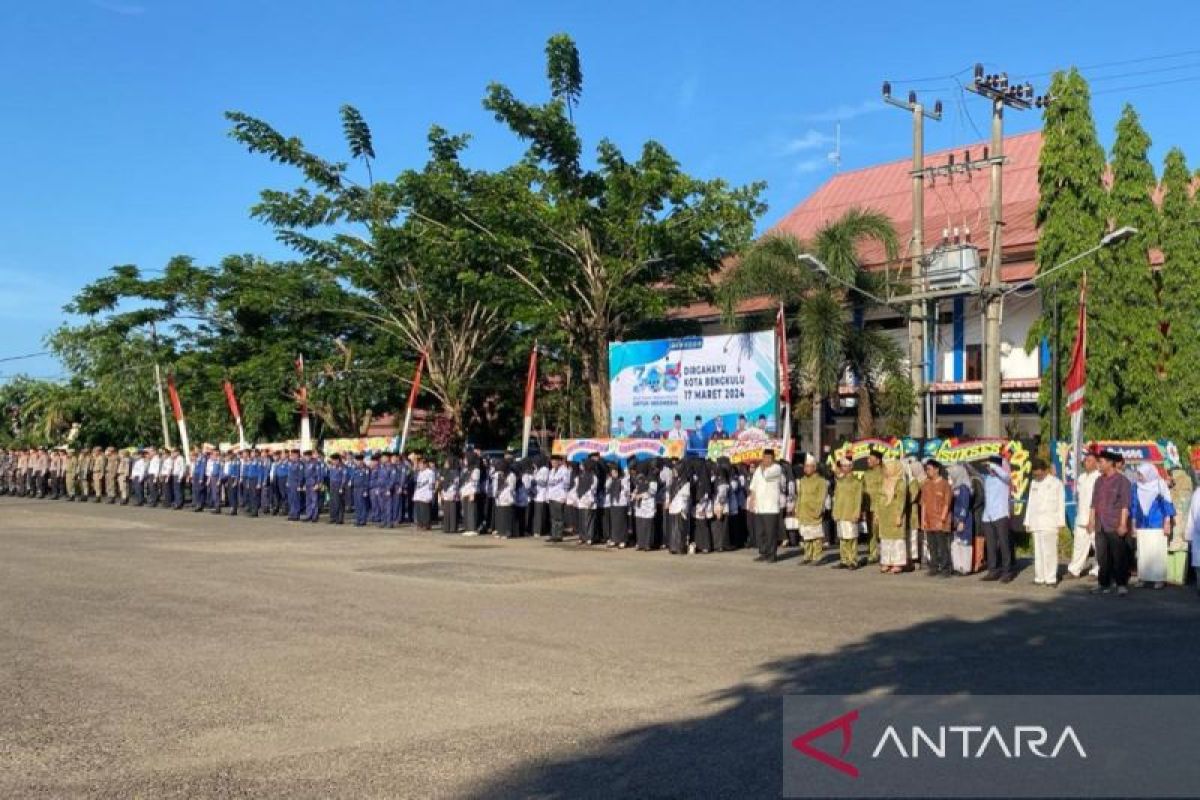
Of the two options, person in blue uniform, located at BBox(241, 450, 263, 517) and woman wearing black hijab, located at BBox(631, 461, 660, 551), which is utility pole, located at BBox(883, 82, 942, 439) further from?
person in blue uniform, located at BBox(241, 450, 263, 517)

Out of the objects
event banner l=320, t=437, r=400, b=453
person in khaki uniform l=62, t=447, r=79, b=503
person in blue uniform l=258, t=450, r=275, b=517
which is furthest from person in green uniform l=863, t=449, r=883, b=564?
person in khaki uniform l=62, t=447, r=79, b=503

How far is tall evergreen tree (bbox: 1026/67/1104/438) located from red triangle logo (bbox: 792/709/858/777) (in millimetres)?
22149

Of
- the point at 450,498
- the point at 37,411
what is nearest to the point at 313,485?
the point at 450,498

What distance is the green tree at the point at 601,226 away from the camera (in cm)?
2738

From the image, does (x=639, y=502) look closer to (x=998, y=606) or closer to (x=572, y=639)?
(x=998, y=606)

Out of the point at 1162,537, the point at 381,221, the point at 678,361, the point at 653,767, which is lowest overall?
the point at 653,767

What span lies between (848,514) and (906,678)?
837 centimetres

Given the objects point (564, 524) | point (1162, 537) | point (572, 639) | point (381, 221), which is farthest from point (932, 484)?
point (381, 221)

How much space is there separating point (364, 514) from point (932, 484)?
48.5 feet

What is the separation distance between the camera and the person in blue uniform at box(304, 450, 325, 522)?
27.9 metres

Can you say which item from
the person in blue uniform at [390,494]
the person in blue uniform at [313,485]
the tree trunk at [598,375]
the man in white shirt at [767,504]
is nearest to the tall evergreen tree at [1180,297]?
the tree trunk at [598,375]

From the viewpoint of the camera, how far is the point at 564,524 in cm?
2294

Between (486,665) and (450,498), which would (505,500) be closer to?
(450,498)

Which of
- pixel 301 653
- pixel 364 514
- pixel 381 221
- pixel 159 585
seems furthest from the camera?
pixel 381 221
